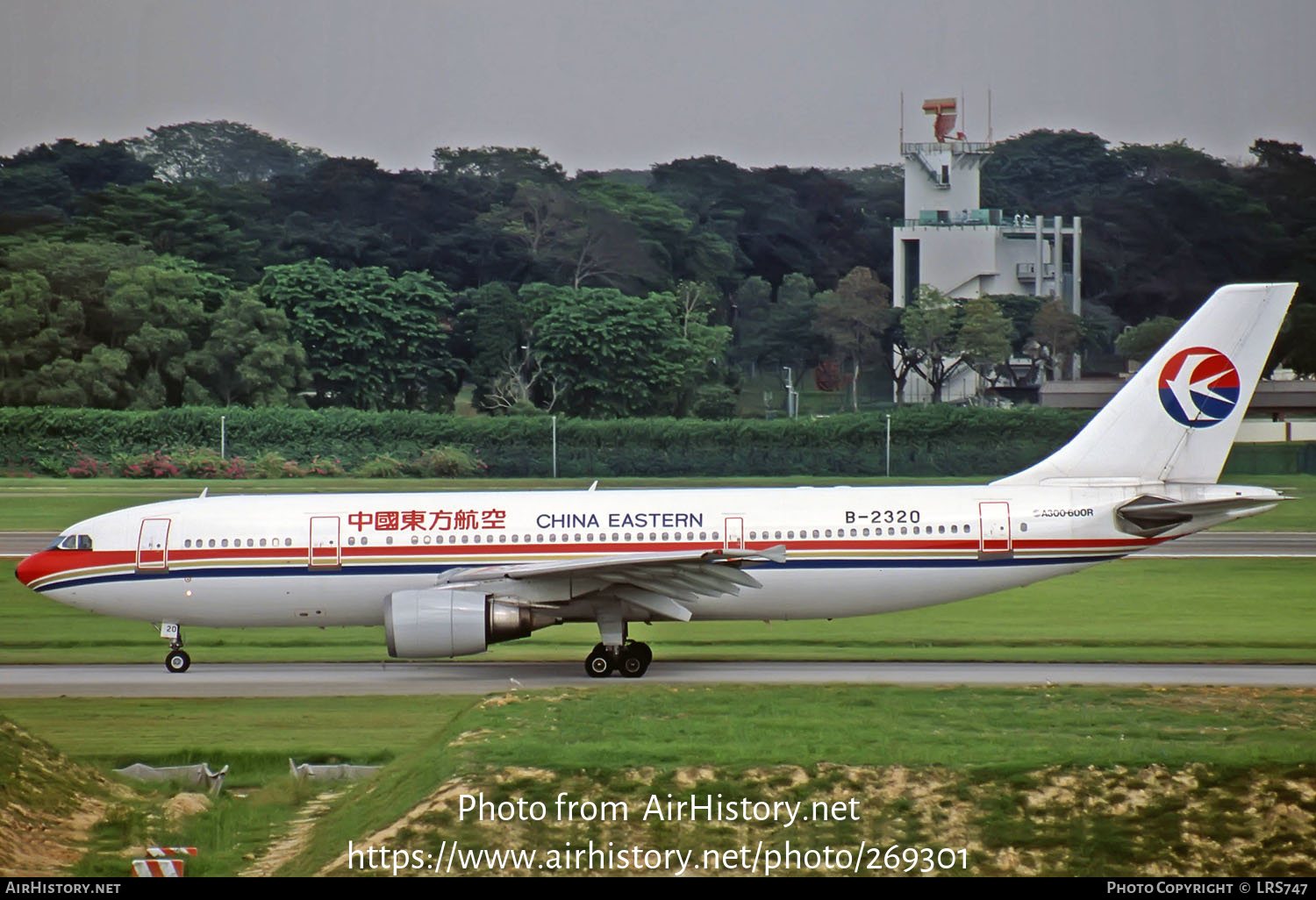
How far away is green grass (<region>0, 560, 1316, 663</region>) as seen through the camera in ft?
103

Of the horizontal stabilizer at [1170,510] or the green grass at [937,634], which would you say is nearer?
the horizontal stabilizer at [1170,510]

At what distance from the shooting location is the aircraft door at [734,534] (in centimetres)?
2859

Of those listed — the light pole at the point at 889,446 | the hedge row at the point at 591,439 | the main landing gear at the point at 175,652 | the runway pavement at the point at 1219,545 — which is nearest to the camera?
the main landing gear at the point at 175,652

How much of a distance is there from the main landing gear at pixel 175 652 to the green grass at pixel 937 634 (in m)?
1.77

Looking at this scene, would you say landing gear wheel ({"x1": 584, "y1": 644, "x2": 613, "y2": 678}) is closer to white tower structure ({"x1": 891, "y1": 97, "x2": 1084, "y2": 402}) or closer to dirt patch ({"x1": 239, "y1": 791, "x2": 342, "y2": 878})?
dirt patch ({"x1": 239, "y1": 791, "x2": 342, "y2": 878})

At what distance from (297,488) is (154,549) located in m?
36.0

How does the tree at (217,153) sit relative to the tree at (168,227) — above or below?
above

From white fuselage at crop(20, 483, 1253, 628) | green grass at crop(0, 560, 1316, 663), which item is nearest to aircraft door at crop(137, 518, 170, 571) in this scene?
white fuselage at crop(20, 483, 1253, 628)

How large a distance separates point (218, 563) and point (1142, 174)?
11959 cm

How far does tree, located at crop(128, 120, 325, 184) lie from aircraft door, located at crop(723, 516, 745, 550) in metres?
120

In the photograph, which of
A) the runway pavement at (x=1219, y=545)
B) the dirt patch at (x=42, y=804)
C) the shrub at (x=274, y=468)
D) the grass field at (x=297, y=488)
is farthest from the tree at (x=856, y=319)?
the dirt patch at (x=42, y=804)

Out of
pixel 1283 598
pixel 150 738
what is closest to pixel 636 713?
pixel 150 738

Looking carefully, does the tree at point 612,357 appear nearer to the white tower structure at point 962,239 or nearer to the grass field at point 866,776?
the white tower structure at point 962,239

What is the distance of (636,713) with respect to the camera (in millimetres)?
19688
